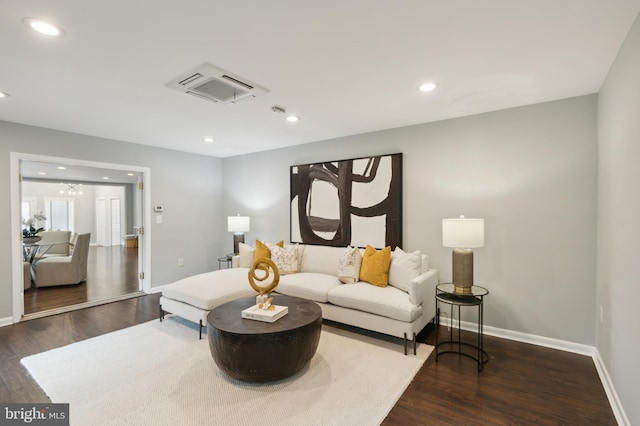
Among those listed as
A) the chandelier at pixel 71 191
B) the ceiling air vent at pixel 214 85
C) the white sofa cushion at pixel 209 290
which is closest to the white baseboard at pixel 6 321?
the white sofa cushion at pixel 209 290

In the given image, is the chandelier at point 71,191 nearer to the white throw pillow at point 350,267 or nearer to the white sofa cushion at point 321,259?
the white sofa cushion at point 321,259

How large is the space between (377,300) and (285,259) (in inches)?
63.6

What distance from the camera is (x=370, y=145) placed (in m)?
4.13

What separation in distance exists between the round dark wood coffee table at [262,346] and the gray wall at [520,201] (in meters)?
2.04

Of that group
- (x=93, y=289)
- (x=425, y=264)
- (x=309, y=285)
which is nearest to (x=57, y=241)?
(x=93, y=289)

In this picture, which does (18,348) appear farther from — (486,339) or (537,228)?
(537,228)

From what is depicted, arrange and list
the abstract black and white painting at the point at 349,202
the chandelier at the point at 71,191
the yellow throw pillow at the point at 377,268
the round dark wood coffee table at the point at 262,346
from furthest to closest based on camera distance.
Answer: the chandelier at the point at 71,191 < the abstract black and white painting at the point at 349,202 < the yellow throw pillow at the point at 377,268 < the round dark wood coffee table at the point at 262,346

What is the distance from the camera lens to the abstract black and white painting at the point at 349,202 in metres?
3.89

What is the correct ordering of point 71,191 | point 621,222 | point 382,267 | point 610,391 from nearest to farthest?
point 621,222 < point 610,391 < point 382,267 < point 71,191

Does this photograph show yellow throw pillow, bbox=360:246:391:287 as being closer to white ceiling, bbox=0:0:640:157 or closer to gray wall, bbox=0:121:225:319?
white ceiling, bbox=0:0:640:157

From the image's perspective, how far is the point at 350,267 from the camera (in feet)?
11.8

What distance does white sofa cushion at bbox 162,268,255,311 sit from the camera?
3227 mm

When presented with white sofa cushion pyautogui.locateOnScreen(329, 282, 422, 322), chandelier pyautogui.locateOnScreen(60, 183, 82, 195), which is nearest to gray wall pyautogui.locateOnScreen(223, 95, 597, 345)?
white sofa cushion pyautogui.locateOnScreen(329, 282, 422, 322)

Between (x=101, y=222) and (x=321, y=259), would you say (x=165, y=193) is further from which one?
(x=101, y=222)
